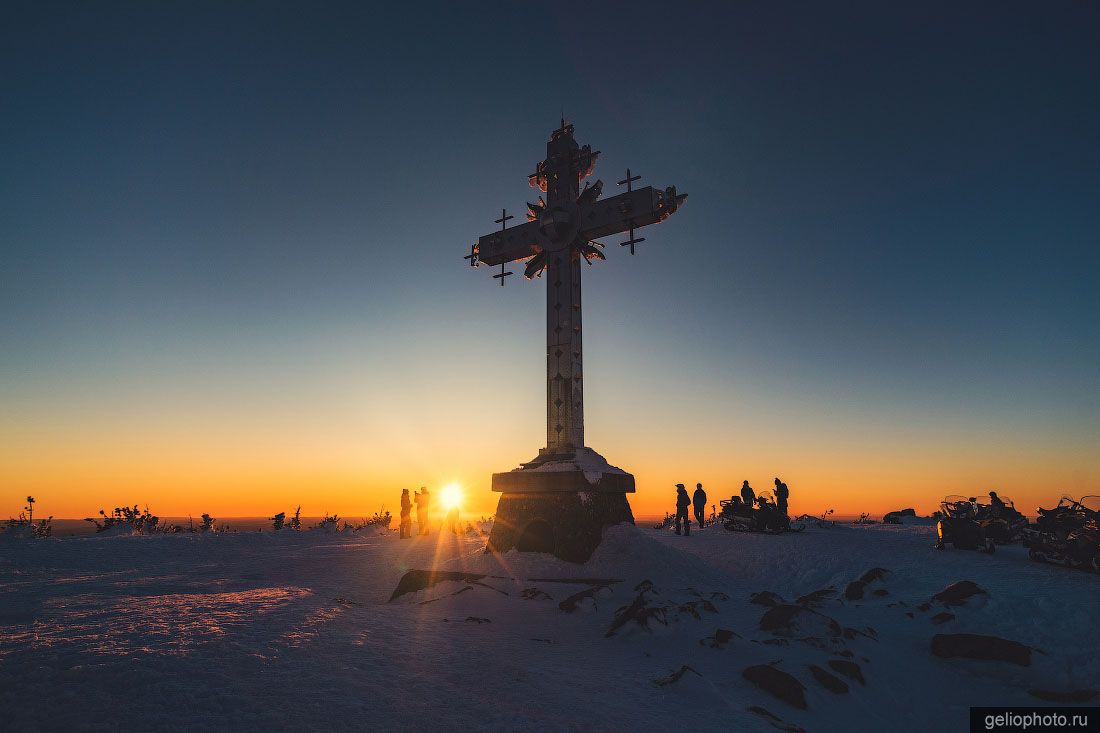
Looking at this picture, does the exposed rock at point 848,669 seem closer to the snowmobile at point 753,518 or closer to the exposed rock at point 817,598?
the exposed rock at point 817,598

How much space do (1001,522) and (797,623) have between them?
10.1m

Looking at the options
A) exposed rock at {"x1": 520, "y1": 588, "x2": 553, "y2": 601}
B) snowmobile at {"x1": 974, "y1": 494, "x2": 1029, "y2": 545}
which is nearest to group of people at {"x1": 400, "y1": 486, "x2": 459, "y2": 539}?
exposed rock at {"x1": 520, "y1": 588, "x2": 553, "y2": 601}

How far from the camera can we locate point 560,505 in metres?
11.8

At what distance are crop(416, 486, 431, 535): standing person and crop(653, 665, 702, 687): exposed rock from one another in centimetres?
1962

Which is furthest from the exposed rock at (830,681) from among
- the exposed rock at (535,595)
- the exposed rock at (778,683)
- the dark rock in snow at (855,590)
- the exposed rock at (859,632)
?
the dark rock in snow at (855,590)

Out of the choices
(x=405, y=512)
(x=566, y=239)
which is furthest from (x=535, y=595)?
(x=405, y=512)

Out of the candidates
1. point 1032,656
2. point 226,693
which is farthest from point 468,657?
point 1032,656

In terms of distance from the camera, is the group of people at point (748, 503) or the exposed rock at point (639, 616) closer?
the exposed rock at point (639, 616)

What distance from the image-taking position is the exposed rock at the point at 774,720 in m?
4.50

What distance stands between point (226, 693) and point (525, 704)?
2410 millimetres

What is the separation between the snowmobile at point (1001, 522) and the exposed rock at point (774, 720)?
11955 mm

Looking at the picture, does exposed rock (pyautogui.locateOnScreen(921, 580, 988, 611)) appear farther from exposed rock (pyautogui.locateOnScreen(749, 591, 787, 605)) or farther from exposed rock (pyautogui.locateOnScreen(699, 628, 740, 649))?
exposed rock (pyautogui.locateOnScreen(699, 628, 740, 649))

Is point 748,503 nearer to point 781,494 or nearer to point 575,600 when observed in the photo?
point 781,494

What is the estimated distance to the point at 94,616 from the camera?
6.41 m
